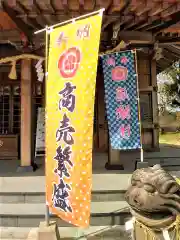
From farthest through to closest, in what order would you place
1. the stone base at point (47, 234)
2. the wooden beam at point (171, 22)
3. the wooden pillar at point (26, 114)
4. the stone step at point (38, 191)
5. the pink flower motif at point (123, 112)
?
the wooden pillar at point (26, 114) < the pink flower motif at point (123, 112) < the wooden beam at point (171, 22) < the stone step at point (38, 191) < the stone base at point (47, 234)

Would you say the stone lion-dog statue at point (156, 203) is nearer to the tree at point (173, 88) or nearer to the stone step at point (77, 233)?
the stone step at point (77, 233)

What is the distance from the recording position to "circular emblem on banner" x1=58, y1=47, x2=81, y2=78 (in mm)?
3369

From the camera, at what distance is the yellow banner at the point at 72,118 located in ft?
10.6

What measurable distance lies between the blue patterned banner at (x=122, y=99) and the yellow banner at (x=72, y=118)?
2733 millimetres

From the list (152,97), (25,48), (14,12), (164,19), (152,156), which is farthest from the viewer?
(152,97)

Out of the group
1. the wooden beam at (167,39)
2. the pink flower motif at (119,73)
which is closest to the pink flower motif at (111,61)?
the pink flower motif at (119,73)

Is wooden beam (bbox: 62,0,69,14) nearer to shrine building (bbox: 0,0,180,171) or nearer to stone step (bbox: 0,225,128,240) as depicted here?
shrine building (bbox: 0,0,180,171)

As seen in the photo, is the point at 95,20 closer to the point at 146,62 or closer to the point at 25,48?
the point at 25,48

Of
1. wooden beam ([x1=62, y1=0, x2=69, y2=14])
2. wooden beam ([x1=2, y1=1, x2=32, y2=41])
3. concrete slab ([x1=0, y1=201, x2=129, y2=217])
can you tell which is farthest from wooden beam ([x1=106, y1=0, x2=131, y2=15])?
concrete slab ([x1=0, y1=201, x2=129, y2=217])

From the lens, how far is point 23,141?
688cm

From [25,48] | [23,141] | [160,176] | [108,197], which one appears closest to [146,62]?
[25,48]

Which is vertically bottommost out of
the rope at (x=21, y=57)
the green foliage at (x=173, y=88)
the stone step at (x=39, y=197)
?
the stone step at (x=39, y=197)

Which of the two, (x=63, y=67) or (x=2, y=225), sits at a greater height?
(x=63, y=67)

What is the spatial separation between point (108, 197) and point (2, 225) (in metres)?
1.85
